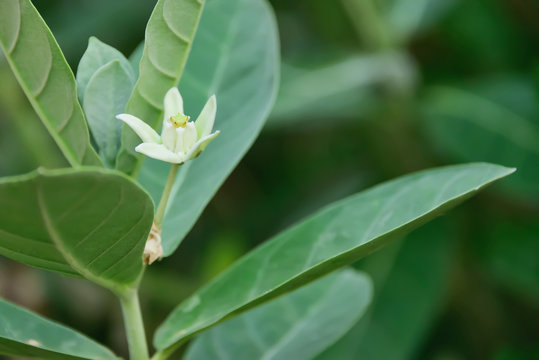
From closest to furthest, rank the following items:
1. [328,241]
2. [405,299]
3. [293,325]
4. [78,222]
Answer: [78,222] < [328,241] < [293,325] < [405,299]

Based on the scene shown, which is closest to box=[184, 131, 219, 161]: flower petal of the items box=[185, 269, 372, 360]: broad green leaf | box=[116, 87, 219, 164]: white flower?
box=[116, 87, 219, 164]: white flower

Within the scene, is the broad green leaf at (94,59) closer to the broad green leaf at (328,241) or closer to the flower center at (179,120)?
the flower center at (179,120)

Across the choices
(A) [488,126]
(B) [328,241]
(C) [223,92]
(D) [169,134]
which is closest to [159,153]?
(D) [169,134]

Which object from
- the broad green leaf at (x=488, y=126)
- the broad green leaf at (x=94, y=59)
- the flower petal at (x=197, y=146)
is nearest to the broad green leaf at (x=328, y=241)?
the flower petal at (x=197, y=146)

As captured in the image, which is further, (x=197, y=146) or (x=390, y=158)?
(x=390, y=158)

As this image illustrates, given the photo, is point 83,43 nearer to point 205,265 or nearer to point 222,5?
point 205,265

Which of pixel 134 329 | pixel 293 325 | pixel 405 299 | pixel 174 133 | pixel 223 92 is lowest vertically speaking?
pixel 405 299

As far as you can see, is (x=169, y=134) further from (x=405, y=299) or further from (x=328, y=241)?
(x=405, y=299)

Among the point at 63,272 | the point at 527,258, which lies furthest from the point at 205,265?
the point at 63,272
